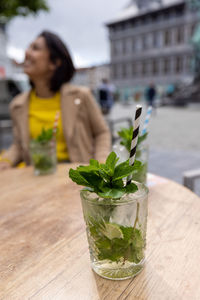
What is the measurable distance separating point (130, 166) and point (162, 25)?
33.4 meters

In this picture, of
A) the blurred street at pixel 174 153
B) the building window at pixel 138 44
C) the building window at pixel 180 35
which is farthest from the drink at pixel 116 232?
the building window at pixel 138 44

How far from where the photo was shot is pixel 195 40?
55.4 ft

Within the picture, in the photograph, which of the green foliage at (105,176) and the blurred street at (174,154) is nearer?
the green foliage at (105,176)

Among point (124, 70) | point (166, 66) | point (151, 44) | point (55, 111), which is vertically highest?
point (151, 44)

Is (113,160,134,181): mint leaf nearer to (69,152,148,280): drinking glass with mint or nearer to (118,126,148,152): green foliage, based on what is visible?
(69,152,148,280): drinking glass with mint

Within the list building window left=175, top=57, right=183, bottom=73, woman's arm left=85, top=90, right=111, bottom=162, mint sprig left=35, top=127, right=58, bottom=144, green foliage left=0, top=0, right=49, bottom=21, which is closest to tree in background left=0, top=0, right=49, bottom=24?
green foliage left=0, top=0, right=49, bottom=21

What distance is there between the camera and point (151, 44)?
31312 mm

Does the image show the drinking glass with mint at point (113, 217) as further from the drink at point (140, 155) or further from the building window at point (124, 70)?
the building window at point (124, 70)

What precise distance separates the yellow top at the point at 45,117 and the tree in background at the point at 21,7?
5.22 m

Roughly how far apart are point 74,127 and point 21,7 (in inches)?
236

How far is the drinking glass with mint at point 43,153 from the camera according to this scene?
4.52 feet

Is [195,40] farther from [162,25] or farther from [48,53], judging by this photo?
[48,53]

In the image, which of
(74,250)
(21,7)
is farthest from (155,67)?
(74,250)

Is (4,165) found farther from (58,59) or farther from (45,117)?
(58,59)
